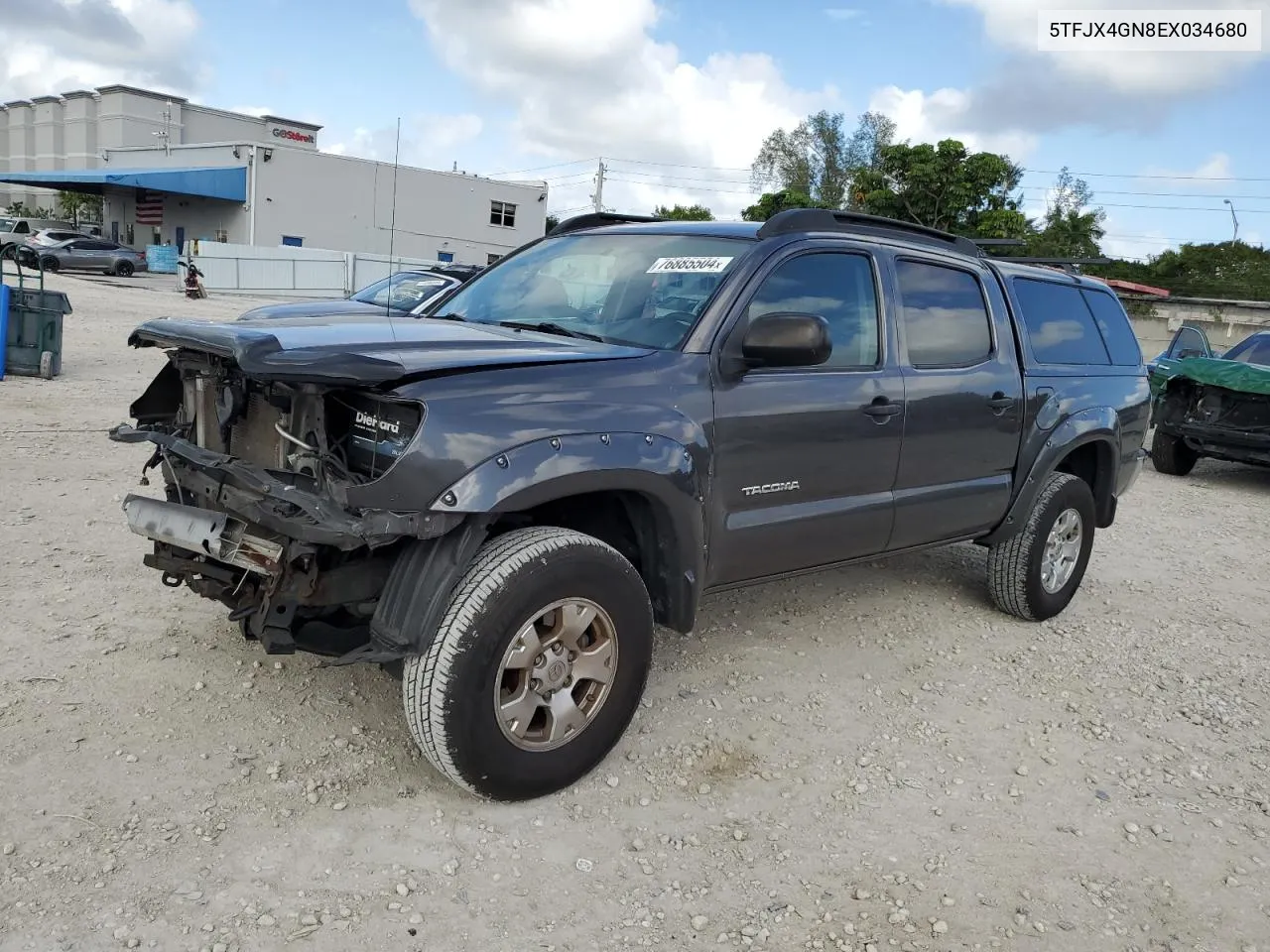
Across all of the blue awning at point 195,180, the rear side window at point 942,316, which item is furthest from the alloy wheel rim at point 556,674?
the blue awning at point 195,180

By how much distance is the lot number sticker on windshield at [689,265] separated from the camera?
3.78 meters

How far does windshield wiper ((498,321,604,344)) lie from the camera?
3.69 metres

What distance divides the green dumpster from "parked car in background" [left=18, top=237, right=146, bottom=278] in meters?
24.2

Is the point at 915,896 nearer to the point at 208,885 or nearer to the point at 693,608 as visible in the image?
the point at 693,608

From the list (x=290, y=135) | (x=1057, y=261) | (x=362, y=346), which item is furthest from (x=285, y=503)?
(x=290, y=135)

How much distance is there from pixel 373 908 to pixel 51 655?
2060 millimetres

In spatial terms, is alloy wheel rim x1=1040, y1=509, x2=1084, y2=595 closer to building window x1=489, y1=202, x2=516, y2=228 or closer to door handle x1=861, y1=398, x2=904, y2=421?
door handle x1=861, y1=398, x2=904, y2=421

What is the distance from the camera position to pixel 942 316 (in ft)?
14.9

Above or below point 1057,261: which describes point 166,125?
above

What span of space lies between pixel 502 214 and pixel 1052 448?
1746 inches

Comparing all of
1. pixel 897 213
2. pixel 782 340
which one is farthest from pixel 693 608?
pixel 897 213

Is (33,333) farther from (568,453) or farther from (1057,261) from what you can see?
(1057,261)

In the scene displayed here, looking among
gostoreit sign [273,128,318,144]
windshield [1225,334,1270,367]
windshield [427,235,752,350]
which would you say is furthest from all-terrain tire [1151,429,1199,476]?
gostoreit sign [273,128,318,144]

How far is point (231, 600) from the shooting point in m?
3.60
